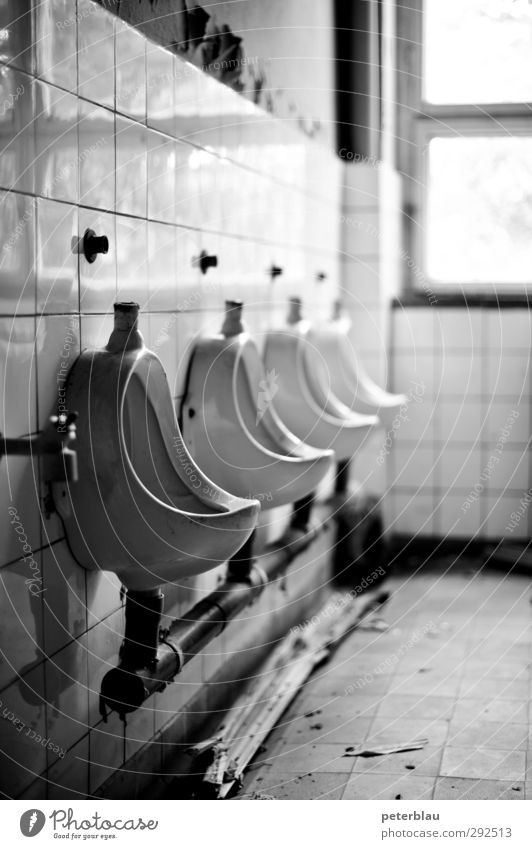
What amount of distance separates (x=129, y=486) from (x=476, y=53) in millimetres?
2978

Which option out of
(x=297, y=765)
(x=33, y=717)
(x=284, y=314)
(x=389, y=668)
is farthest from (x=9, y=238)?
(x=389, y=668)

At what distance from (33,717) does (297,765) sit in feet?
2.82

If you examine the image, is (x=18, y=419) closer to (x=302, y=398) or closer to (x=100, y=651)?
(x=100, y=651)

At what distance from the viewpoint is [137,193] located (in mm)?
1932

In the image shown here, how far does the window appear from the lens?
4098mm
